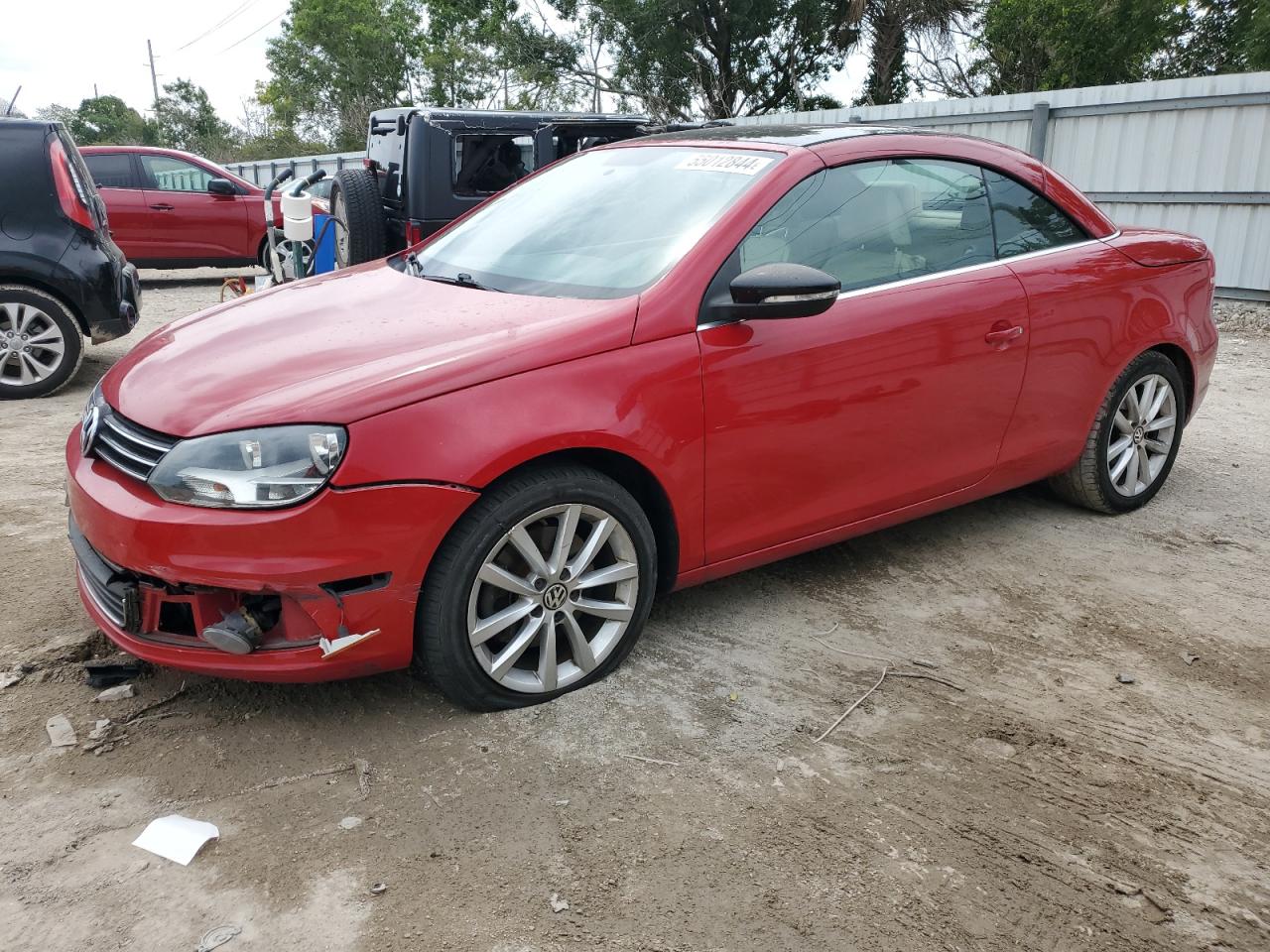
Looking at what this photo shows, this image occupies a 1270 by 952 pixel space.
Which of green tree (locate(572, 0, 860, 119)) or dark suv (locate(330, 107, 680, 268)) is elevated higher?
green tree (locate(572, 0, 860, 119))

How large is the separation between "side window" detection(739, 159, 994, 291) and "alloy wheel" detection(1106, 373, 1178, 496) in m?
1.13

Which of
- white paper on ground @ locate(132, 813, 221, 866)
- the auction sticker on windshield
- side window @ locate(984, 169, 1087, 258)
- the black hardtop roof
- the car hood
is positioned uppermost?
the black hardtop roof

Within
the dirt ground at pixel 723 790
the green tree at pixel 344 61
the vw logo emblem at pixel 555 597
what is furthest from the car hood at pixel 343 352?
the green tree at pixel 344 61

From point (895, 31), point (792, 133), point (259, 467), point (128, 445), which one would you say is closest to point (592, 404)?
point (259, 467)

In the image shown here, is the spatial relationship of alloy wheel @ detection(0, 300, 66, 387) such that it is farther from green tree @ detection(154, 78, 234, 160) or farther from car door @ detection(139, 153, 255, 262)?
green tree @ detection(154, 78, 234, 160)

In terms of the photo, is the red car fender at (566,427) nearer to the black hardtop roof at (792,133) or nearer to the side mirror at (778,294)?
the side mirror at (778,294)

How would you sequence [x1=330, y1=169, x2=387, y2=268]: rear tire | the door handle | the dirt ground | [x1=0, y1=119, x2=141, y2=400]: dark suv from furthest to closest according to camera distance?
A: [x1=330, y1=169, x2=387, y2=268]: rear tire, [x1=0, y1=119, x2=141, y2=400]: dark suv, the door handle, the dirt ground

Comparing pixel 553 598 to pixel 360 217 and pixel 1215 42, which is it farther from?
pixel 1215 42

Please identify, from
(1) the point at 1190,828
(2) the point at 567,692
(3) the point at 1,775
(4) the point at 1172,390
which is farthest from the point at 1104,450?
(3) the point at 1,775

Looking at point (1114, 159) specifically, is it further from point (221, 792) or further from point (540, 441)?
point (221, 792)

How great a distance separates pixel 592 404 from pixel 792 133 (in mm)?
1492

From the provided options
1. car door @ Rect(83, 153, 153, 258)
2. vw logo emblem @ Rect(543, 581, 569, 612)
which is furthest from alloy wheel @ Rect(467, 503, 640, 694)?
car door @ Rect(83, 153, 153, 258)

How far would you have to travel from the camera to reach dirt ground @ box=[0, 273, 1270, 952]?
2.31 m

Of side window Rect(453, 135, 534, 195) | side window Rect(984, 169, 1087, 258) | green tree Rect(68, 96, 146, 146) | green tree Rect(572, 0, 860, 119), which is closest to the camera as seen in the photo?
side window Rect(984, 169, 1087, 258)
